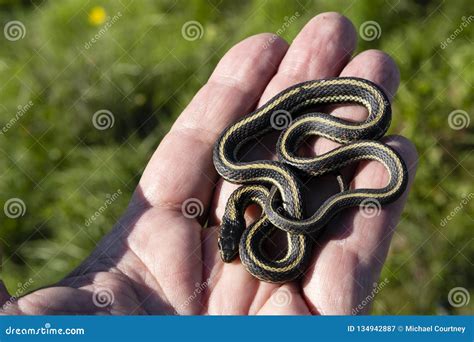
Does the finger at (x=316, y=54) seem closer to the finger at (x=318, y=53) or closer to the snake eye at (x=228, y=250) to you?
the finger at (x=318, y=53)

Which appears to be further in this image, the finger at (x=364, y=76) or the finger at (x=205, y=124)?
the finger at (x=364, y=76)

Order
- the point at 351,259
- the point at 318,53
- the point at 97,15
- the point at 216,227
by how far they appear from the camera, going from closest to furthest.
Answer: the point at 351,259 < the point at 216,227 < the point at 318,53 < the point at 97,15

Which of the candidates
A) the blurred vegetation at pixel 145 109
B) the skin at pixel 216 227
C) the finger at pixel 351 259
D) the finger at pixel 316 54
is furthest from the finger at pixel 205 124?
the finger at pixel 351 259

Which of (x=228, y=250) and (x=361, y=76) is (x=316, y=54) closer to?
(x=361, y=76)

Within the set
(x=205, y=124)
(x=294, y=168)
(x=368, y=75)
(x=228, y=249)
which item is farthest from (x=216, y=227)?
(x=368, y=75)

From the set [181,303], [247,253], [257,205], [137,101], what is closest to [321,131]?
[257,205]

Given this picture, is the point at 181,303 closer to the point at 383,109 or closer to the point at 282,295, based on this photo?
the point at 282,295
